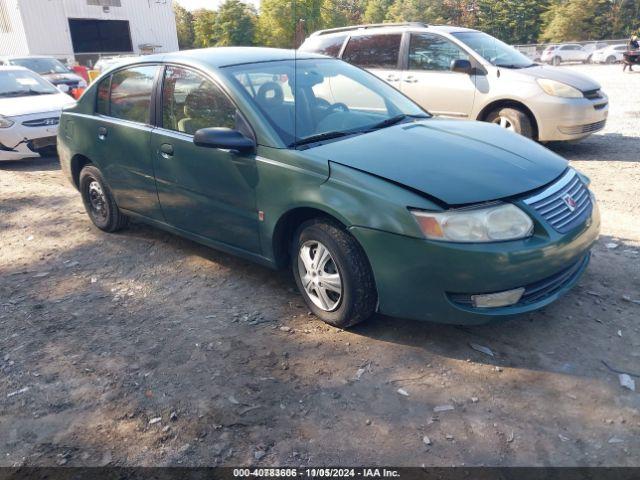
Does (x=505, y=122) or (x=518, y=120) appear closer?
(x=518, y=120)

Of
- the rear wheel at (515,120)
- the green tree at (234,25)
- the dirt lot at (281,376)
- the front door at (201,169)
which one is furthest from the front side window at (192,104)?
the green tree at (234,25)

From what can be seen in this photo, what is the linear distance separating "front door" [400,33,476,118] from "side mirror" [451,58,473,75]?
0.13 meters

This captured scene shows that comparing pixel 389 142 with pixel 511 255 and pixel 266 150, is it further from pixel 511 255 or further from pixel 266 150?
pixel 511 255

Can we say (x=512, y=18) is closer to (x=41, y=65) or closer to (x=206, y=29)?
(x=206, y=29)

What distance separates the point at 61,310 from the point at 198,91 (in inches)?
73.9

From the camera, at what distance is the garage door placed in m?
41.8

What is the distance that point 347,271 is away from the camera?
10.2 ft

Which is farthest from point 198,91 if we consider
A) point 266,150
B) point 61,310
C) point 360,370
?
point 360,370

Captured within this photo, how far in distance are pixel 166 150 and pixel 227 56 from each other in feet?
2.80

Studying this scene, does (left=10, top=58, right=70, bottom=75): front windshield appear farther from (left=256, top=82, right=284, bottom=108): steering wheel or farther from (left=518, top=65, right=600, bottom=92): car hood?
(left=256, top=82, right=284, bottom=108): steering wheel

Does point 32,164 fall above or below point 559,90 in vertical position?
below

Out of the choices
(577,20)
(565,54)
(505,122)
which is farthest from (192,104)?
(577,20)

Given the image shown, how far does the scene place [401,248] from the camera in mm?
2889

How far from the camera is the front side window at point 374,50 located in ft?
27.0
